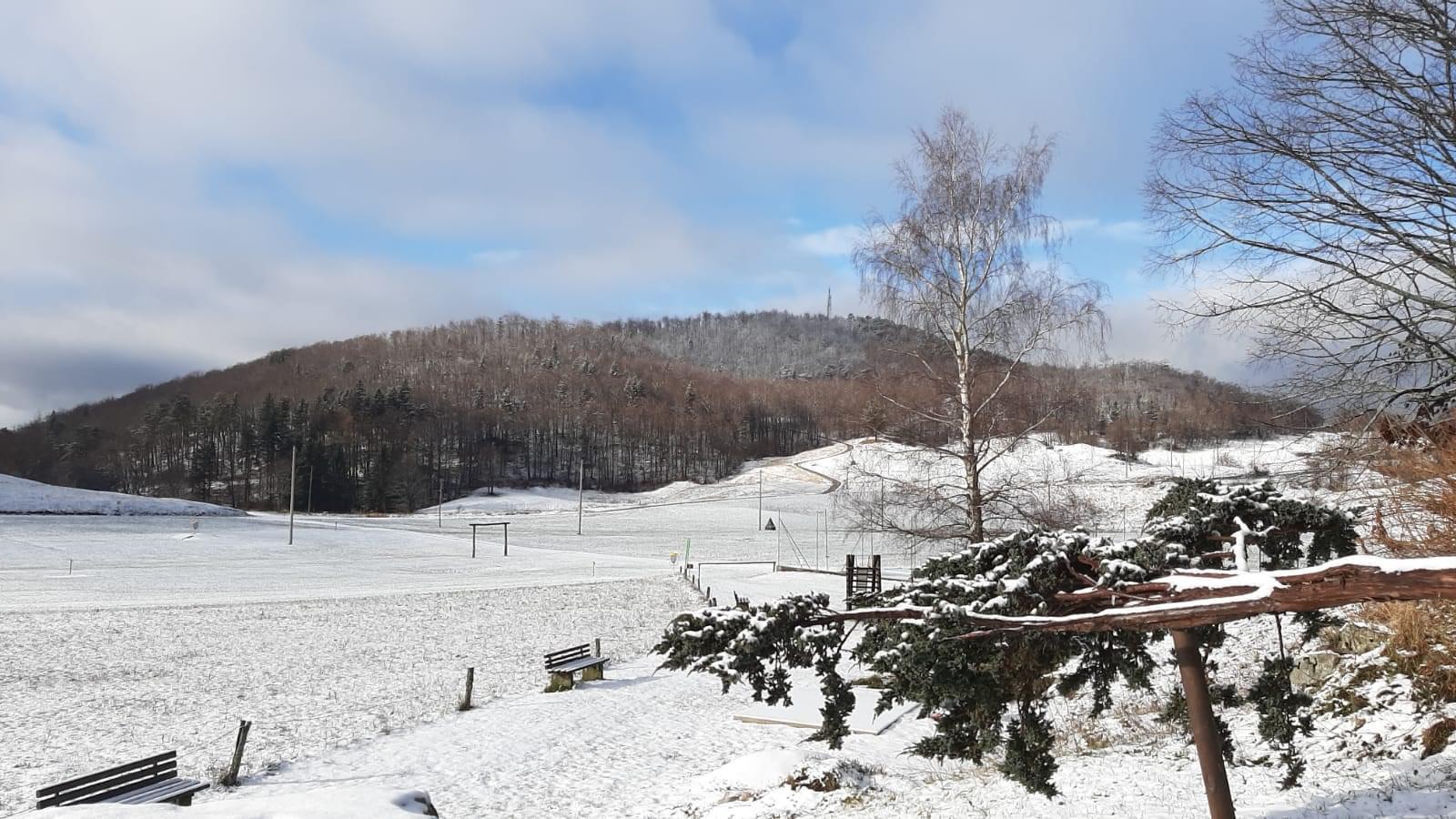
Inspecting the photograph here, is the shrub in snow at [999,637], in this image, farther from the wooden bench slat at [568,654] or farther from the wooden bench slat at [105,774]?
the wooden bench slat at [568,654]

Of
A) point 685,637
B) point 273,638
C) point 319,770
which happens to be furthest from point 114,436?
point 685,637

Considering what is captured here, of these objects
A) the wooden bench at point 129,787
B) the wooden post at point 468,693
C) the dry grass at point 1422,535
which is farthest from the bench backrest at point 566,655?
the dry grass at point 1422,535

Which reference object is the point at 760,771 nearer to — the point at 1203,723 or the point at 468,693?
the point at 1203,723

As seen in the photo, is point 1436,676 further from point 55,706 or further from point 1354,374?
point 55,706

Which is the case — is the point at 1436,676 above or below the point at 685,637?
below

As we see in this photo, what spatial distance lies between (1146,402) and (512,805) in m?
129

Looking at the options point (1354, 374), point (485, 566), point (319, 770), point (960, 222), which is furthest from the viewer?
point (485, 566)

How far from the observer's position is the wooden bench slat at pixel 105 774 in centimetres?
827

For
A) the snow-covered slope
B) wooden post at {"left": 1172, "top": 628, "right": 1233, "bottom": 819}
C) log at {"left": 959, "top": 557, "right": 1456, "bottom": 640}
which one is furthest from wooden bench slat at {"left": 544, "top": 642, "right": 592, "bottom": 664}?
the snow-covered slope

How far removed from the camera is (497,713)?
1400cm

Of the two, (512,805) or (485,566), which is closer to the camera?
(512,805)

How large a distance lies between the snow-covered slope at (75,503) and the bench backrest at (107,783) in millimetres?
58448

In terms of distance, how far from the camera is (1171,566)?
4.42 m

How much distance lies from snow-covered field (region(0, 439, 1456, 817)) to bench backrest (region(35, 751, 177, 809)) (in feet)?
2.44
